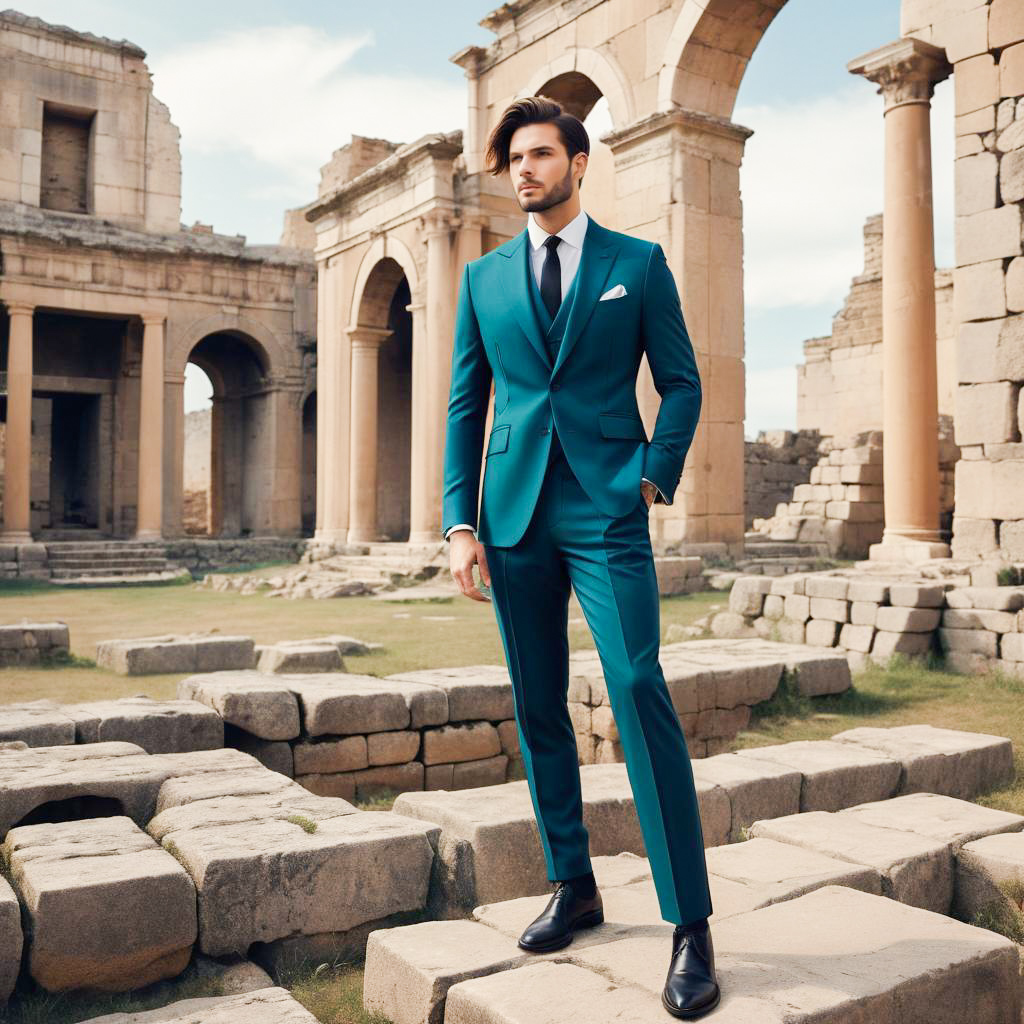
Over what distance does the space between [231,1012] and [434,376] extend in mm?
15079

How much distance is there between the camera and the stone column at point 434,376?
1698 centimetres

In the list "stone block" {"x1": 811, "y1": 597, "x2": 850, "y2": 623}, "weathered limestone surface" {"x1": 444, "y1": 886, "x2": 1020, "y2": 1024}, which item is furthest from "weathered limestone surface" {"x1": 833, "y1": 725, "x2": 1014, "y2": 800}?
"stone block" {"x1": 811, "y1": 597, "x2": 850, "y2": 623}

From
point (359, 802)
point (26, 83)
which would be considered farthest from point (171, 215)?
point (359, 802)

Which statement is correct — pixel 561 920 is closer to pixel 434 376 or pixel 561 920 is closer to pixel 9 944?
pixel 9 944

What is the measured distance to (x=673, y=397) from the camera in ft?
8.18

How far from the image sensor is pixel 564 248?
8.55ft

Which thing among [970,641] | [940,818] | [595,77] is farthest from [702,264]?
[940,818]

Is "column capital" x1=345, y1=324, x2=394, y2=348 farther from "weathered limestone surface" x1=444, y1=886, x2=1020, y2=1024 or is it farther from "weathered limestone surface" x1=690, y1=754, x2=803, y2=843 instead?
"weathered limestone surface" x1=444, y1=886, x2=1020, y2=1024

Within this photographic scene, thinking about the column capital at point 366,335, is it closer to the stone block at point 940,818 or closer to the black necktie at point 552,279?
the stone block at point 940,818

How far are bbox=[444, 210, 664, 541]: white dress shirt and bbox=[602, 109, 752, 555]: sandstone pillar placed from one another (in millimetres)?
10487

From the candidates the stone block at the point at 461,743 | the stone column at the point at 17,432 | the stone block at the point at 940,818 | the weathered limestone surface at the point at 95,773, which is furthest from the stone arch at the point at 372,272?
the stone block at the point at 940,818

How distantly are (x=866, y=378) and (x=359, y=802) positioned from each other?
59.6 feet

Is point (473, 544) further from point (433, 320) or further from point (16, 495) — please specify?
point (16, 495)

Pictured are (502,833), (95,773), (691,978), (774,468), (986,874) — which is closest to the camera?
(691,978)
